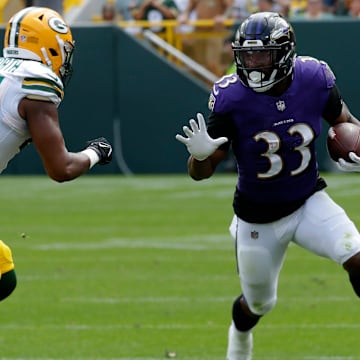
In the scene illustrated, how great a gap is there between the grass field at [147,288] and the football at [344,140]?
0.99 meters

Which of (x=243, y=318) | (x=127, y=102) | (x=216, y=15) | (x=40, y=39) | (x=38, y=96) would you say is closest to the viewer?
(x=38, y=96)

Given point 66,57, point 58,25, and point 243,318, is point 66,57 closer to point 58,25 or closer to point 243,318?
point 58,25

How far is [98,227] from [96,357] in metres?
4.65

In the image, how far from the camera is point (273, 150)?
205 inches

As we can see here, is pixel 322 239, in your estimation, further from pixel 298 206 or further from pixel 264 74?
pixel 264 74

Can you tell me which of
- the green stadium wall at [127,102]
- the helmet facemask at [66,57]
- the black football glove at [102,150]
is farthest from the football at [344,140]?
the green stadium wall at [127,102]

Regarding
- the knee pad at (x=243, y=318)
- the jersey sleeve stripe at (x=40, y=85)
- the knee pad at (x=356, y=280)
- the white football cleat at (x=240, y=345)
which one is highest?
the jersey sleeve stripe at (x=40, y=85)

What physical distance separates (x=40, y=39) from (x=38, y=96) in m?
0.32

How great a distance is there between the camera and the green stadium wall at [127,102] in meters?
15.1

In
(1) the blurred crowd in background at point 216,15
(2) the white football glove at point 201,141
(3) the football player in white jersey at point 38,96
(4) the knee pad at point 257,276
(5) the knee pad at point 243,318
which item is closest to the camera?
(3) the football player in white jersey at point 38,96

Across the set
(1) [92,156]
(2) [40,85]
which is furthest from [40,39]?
(1) [92,156]

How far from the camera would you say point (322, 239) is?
5.13m

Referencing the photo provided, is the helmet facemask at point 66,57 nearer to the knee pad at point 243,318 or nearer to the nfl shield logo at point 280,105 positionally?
the nfl shield logo at point 280,105

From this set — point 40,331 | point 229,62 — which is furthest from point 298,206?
point 229,62
